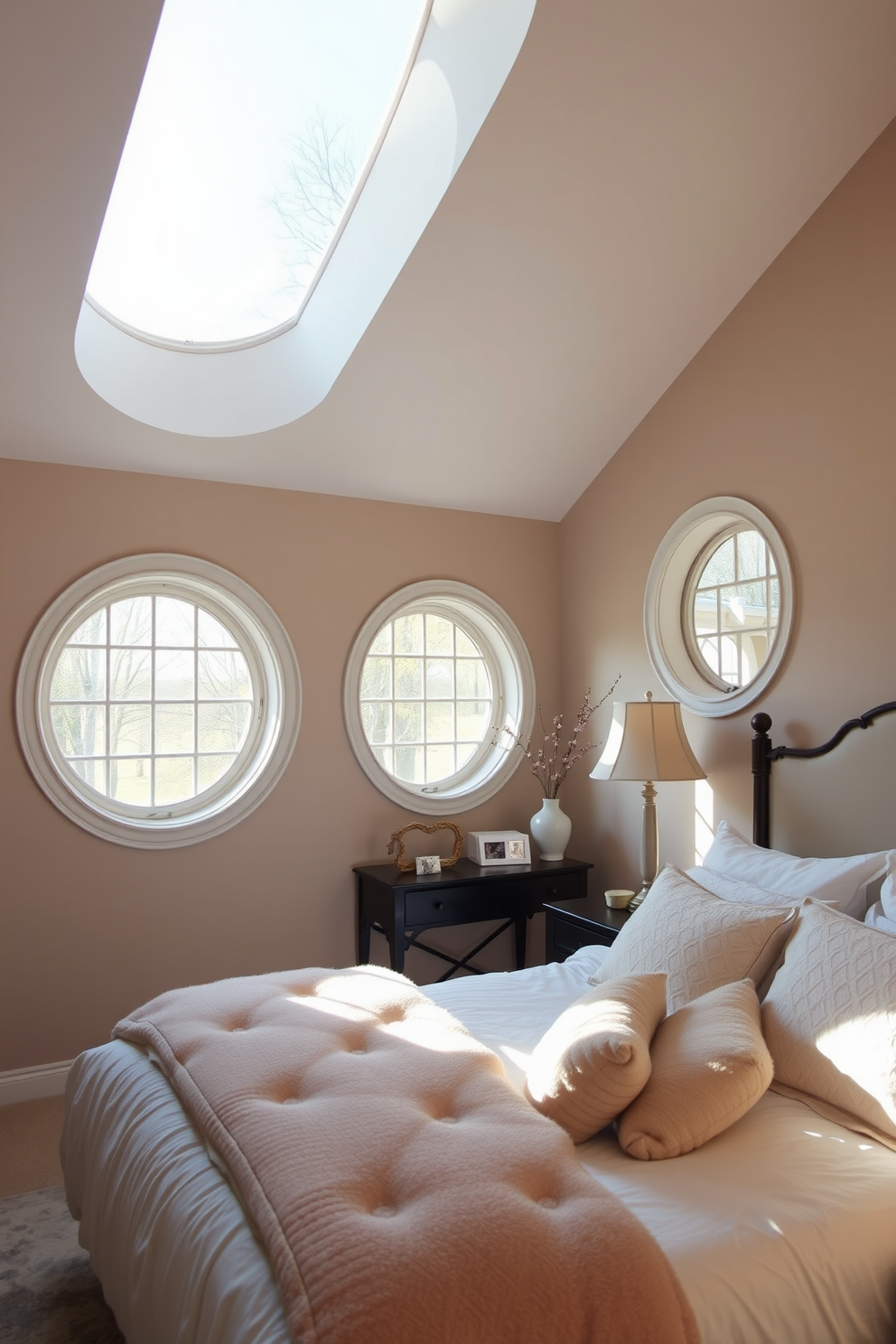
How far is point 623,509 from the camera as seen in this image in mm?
3998

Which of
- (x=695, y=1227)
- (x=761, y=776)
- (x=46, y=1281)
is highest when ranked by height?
(x=761, y=776)

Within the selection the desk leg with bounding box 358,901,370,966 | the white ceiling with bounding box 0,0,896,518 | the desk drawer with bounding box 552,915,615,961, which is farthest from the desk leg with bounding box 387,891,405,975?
the white ceiling with bounding box 0,0,896,518

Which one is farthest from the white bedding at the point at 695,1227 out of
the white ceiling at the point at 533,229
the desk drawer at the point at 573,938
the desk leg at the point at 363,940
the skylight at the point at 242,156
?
the skylight at the point at 242,156

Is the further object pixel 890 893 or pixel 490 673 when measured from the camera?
pixel 490 673

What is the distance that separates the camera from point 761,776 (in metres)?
3.15

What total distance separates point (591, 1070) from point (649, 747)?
1.72m

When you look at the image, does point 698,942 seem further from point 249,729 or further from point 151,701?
point 151,701

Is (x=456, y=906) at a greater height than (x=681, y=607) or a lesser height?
lesser

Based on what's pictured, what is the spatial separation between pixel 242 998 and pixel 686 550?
2.43 meters

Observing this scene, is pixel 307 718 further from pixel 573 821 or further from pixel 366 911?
pixel 573 821

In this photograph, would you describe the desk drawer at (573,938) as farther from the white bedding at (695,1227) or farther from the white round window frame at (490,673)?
the white bedding at (695,1227)

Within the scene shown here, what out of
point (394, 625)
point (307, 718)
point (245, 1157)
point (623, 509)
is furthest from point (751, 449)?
point (245, 1157)

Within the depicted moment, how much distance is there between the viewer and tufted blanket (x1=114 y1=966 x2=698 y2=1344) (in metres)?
1.21

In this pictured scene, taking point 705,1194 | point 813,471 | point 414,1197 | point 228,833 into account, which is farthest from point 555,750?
point 414,1197
